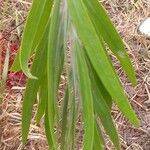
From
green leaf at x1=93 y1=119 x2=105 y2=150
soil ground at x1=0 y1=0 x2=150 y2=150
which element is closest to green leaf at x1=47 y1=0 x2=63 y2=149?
green leaf at x1=93 y1=119 x2=105 y2=150

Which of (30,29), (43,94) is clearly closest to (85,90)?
(30,29)

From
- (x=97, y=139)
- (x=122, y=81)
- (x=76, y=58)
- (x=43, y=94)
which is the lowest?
(x=122, y=81)

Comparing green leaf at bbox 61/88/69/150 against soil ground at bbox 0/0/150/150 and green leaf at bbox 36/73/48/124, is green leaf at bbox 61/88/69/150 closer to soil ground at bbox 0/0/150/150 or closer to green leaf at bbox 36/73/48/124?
green leaf at bbox 36/73/48/124

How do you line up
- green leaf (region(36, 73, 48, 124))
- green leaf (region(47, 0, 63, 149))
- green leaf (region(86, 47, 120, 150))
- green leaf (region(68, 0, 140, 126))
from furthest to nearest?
1. green leaf (region(36, 73, 48, 124))
2. green leaf (region(86, 47, 120, 150))
3. green leaf (region(47, 0, 63, 149))
4. green leaf (region(68, 0, 140, 126))

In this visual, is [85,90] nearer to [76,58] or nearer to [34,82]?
[76,58]

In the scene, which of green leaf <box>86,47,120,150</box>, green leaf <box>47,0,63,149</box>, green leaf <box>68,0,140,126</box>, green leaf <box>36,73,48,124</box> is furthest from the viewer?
green leaf <box>36,73,48,124</box>

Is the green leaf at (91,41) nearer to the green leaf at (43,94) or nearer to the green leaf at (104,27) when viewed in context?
the green leaf at (104,27)

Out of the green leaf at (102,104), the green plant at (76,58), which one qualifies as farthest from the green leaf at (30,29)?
the green leaf at (102,104)
